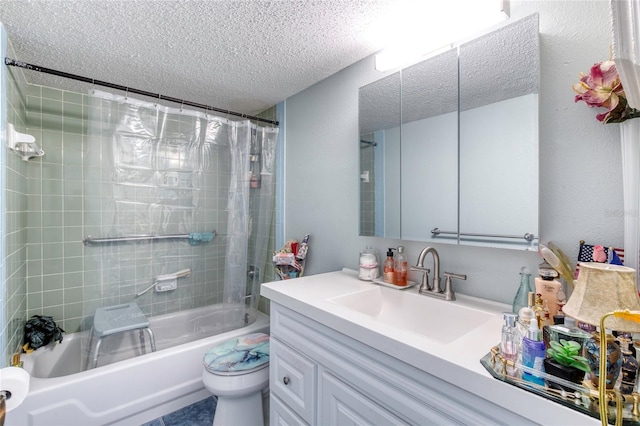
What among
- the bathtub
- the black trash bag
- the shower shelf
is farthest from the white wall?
the black trash bag

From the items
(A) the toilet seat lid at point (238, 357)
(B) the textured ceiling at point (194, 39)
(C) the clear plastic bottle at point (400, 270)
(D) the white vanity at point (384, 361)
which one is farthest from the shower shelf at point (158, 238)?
(C) the clear plastic bottle at point (400, 270)

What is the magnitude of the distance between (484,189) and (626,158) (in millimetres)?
411

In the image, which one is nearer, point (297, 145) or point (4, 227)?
point (4, 227)

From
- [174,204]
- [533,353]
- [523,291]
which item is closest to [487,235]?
[523,291]

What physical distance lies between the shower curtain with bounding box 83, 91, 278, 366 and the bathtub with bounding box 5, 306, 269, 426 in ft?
0.52

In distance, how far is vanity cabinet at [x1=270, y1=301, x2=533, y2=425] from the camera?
74cm

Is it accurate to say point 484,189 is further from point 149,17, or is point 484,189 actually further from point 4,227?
point 4,227

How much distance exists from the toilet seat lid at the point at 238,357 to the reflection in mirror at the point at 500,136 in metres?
1.24

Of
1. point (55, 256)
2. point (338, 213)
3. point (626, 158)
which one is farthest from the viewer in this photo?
point (55, 256)

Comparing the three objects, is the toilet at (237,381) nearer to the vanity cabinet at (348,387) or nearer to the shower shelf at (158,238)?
the vanity cabinet at (348,387)

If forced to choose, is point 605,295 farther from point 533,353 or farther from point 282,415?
point 282,415

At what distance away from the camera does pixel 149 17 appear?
52.4 inches

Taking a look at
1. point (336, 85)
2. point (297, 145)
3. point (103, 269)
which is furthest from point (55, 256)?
point (336, 85)

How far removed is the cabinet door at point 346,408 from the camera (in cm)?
91
